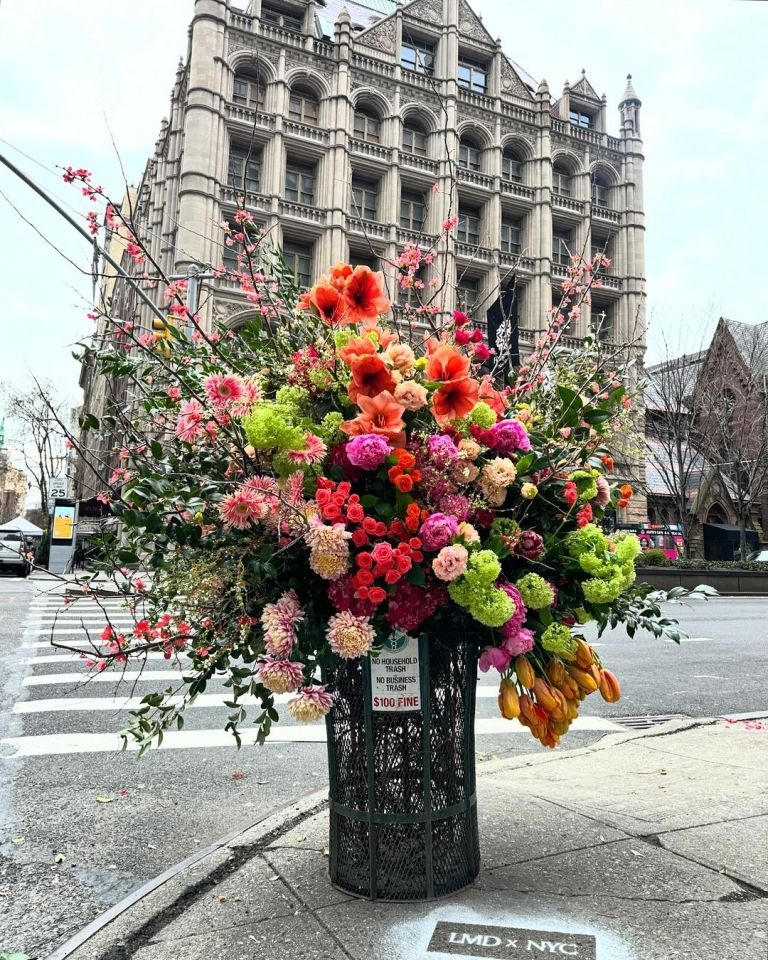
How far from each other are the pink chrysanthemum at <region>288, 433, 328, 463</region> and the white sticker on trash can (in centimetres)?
73

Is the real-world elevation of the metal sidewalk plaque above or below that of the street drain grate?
above

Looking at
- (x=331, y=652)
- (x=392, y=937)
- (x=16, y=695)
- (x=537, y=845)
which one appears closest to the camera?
(x=392, y=937)

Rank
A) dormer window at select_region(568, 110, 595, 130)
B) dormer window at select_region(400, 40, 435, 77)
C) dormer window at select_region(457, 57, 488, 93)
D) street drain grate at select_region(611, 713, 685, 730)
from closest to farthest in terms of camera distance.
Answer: street drain grate at select_region(611, 713, 685, 730) < dormer window at select_region(400, 40, 435, 77) < dormer window at select_region(457, 57, 488, 93) < dormer window at select_region(568, 110, 595, 130)

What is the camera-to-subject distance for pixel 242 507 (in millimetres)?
2291

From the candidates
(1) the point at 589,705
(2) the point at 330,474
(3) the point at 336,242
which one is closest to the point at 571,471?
(2) the point at 330,474

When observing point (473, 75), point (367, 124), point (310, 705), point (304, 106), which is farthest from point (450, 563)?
point (473, 75)

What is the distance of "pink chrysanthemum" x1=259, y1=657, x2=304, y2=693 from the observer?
233 centimetres

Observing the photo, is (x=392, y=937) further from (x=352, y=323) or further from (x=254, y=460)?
(x=352, y=323)

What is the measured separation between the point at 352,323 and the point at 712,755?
13.8 feet

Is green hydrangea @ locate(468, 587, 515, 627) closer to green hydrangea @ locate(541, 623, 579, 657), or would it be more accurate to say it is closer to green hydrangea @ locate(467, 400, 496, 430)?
green hydrangea @ locate(541, 623, 579, 657)

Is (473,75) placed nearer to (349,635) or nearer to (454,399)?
(454,399)

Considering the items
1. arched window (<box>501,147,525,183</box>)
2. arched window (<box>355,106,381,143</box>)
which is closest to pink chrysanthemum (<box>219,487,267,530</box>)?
arched window (<box>355,106,381,143</box>)

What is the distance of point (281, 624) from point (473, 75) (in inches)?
→ 1612

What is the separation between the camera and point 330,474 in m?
2.52
